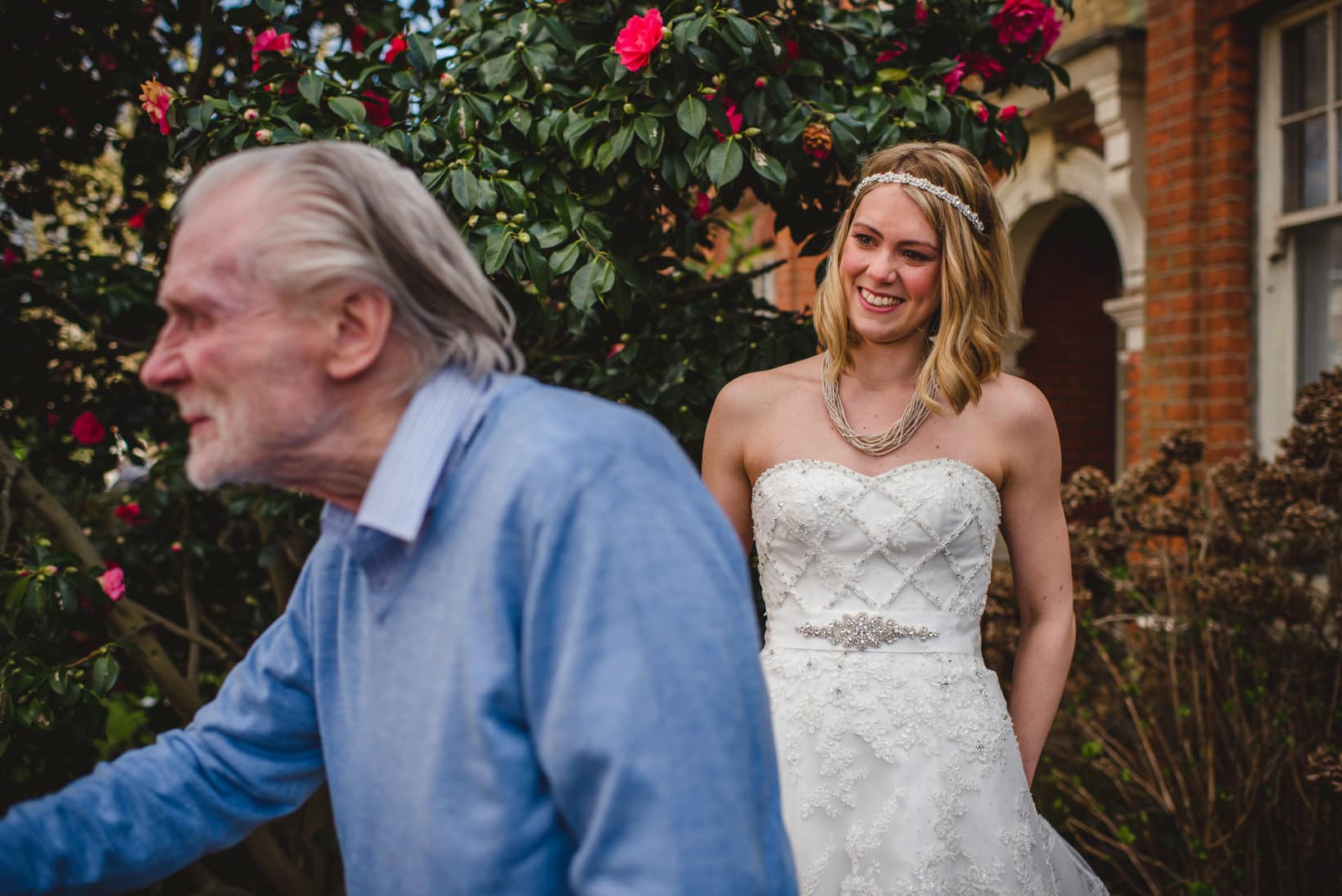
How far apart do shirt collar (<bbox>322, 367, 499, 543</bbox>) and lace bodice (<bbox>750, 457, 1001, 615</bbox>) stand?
134 centimetres

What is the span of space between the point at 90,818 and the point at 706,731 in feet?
2.40

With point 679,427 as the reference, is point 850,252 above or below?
above

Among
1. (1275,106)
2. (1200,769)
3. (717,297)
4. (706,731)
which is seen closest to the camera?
(706,731)

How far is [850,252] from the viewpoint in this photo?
2432 millimetres

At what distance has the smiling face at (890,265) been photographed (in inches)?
94.2

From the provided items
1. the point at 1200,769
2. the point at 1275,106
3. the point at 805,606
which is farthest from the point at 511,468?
the point at 1275,106

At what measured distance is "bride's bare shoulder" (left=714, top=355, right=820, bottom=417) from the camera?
8.21ft

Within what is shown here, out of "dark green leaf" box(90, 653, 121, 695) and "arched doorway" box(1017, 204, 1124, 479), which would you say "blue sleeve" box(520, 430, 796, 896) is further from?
"arched doorway" box(1017, 204, 1124, 479)

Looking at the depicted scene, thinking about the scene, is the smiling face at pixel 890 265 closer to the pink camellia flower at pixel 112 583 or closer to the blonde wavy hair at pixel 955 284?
the blonde wavy hair at pixel 955 284

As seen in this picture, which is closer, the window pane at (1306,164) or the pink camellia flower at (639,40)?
the pink camellia flower at (639,40)

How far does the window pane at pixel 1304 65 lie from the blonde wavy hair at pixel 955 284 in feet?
10.7

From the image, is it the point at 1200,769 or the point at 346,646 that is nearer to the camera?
the point at 346,646

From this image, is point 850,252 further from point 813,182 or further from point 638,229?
point 638,229

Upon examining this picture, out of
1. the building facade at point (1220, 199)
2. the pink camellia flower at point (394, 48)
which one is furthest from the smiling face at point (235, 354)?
the building facade at point (1220, 199)
